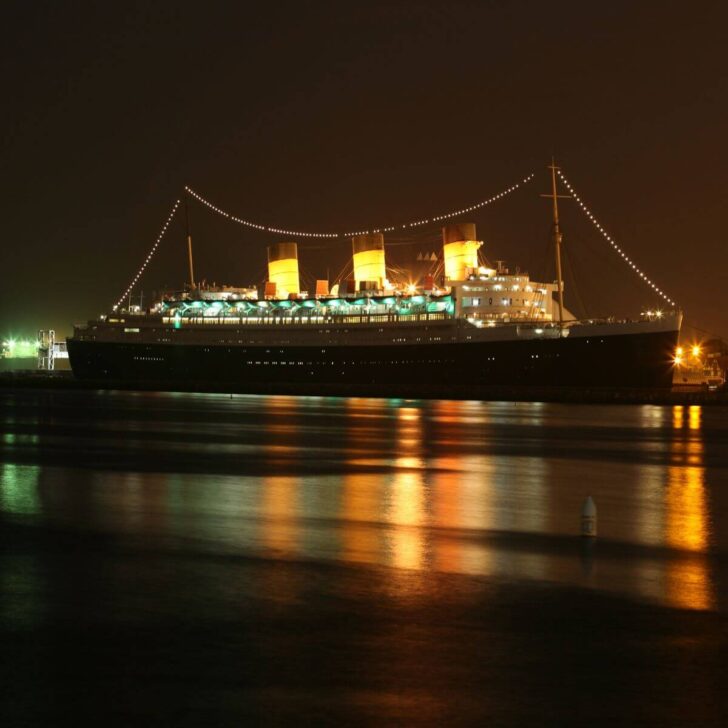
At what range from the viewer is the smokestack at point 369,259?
76375 mm

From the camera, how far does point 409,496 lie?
51.0ft

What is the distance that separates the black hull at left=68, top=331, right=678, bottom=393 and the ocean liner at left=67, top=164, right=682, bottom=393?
0.26 ft

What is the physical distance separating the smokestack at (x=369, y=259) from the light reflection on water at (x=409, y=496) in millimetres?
45457

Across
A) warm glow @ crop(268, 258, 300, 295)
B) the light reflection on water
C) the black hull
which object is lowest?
the light reflection on water

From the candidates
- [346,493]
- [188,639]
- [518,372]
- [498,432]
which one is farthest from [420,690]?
[518,372]

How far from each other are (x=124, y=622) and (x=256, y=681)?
1.76 metres

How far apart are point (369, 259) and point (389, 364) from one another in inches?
375

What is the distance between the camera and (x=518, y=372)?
217 feet

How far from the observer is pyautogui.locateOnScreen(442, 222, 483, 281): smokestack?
235 feet

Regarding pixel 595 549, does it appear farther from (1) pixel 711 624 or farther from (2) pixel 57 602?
(2) pixel 57 602

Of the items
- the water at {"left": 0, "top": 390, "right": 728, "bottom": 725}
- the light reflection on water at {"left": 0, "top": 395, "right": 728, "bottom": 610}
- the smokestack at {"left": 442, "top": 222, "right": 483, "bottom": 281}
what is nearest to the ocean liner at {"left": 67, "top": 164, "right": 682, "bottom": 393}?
the smokestack at {"left": 442, "top": 222, "right": 483, "bottom": 281}

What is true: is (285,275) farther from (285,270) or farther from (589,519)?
(589,519)

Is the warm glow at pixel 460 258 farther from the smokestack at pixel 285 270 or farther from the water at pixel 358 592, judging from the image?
the water at pixel 358 592

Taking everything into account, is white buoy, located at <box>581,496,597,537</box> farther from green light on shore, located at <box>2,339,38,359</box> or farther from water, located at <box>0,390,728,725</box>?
green light on shore, located at <box>2,339,38,359</box>
